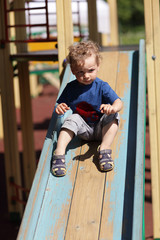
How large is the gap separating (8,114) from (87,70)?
2.51 meters

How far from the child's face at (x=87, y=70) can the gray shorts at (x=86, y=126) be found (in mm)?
327

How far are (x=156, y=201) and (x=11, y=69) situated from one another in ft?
8.39

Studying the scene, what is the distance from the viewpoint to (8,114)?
18.1 feet

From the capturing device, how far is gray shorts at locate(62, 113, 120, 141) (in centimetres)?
332

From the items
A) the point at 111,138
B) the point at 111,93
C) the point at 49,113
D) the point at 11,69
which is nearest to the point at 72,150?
the point at 111,138

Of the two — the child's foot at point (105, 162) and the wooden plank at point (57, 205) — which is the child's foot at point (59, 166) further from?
the child's foot at point (105, 162)

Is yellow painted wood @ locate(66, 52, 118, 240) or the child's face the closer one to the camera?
yellow painted wood @ locate(66, 52, 118, 240)

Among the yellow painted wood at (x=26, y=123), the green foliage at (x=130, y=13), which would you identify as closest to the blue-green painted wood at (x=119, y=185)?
the yellow painted wood at (x=26, y=123)

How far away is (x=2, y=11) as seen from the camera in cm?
534

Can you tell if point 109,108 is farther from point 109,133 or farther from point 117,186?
point 117,186

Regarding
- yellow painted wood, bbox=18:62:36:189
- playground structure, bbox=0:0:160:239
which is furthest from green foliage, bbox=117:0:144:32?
playground structure, bbox=0:0:160:239

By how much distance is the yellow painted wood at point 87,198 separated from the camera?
2.77m

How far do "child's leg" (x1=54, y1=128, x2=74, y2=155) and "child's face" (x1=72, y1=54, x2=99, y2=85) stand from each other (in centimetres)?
44

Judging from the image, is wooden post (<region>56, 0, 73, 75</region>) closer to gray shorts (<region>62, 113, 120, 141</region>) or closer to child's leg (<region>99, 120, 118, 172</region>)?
gray shorts (<region>62, 113, 120, 141</region>)
